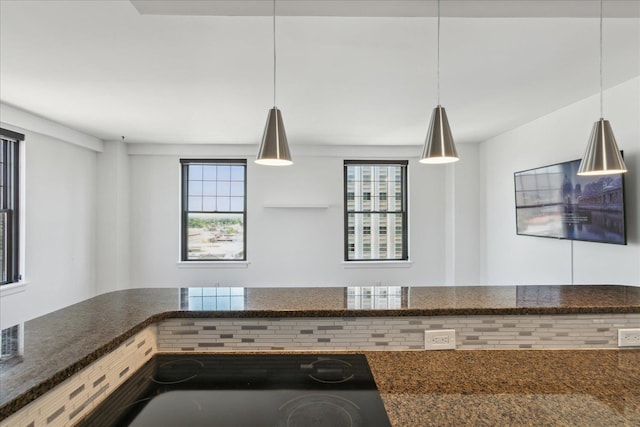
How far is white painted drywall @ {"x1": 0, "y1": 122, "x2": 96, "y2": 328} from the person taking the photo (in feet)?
11.6

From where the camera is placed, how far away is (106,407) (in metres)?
0.90

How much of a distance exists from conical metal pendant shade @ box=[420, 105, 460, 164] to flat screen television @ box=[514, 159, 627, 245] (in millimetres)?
1964

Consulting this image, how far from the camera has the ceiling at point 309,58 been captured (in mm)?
1521

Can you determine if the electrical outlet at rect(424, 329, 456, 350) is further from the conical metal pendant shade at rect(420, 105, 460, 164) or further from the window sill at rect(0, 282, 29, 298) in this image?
the window sill at rect(0, 282, 29, 298)

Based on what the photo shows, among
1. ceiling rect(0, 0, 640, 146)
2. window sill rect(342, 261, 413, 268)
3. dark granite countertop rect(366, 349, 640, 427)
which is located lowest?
window sill rect(342, 261, 413, 268)

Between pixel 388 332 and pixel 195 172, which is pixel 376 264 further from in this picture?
pixel 388 332

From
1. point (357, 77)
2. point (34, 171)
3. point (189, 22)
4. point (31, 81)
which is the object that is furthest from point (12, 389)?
point (34, 171)

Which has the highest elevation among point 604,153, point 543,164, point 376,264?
point 543,164

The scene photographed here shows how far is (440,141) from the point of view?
1.46 metres

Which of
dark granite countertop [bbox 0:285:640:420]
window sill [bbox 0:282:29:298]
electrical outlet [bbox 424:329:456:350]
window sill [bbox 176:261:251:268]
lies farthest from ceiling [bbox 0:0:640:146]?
window sill [bbox 176:261:251:268]

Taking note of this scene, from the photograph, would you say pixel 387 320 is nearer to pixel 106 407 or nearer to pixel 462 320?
pixel 462 320

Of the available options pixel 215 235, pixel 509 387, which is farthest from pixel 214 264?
pixel 509 387

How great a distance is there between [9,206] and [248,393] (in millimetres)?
3816

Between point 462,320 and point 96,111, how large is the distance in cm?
373
